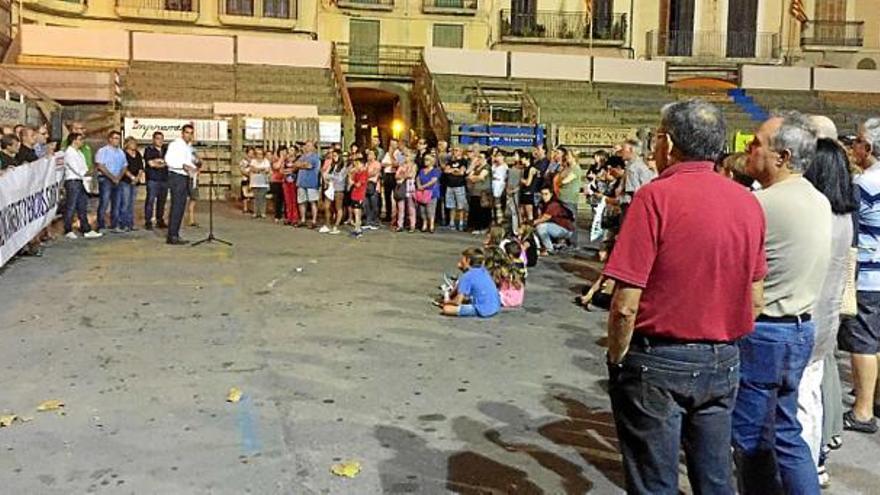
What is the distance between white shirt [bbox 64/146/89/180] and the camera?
540 inches

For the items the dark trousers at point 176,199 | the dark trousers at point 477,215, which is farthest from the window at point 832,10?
the dark trousers at point 176,199

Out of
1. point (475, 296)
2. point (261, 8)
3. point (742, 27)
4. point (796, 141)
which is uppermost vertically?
point (742, 27)

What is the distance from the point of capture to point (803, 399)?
13.4 ft

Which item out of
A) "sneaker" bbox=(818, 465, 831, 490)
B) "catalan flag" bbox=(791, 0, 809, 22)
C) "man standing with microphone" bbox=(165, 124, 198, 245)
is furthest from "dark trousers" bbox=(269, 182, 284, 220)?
"catalan flag" bbox=(791, 0, 809, 22)

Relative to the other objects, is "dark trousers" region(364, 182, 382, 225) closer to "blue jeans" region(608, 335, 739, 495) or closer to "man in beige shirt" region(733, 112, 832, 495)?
"man in beige shirt" region(733, 112, 832, 495)

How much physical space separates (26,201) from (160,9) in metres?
18.8

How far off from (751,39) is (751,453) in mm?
33039

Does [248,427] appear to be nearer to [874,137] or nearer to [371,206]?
[874,137]

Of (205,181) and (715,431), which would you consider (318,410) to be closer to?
(715,431)

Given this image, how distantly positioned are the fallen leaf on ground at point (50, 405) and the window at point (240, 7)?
83.8 feet

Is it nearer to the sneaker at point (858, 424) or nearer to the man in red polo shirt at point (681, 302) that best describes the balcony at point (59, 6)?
the sneaker at point (858, 424)

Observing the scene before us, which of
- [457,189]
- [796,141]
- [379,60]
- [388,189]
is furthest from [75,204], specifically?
[379,60]

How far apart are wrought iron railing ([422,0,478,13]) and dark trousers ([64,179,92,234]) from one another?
1914cm

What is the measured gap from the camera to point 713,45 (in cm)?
3397
